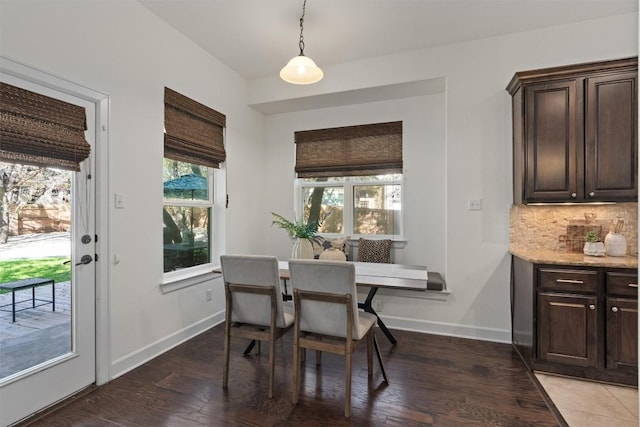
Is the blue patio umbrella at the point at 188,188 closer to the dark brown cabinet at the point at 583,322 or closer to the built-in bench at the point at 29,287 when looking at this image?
the built-in bench at the point at 29,287

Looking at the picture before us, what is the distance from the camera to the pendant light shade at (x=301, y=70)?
238 centimetres

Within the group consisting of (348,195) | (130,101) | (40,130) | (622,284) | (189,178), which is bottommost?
(622,284)

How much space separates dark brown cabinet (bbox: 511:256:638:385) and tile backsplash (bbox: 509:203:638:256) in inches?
23.4

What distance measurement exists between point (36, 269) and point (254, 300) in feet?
4.60

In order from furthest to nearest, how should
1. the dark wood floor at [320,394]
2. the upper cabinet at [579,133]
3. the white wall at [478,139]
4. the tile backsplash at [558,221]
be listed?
the white wall at [478,139]
the tile backsplash at [558,221]
the upper cabinet at [579,133]
the dark wood floor at [320,394]

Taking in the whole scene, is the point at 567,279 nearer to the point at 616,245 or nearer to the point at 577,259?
the point at 577,259

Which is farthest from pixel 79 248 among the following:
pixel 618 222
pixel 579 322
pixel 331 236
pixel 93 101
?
pixel 618 222

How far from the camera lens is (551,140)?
2.67 m

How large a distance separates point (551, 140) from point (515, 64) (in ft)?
2.95

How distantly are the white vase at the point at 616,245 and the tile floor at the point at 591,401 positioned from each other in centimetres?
101

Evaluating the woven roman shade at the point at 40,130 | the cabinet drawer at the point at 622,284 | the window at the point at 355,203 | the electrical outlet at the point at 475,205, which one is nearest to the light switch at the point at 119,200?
the woven roman shade at the point at 40,130

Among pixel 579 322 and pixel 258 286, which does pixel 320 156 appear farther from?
pixel 579 322

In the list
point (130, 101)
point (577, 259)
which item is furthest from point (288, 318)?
point (577, 259)

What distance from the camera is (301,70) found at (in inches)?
94.3
